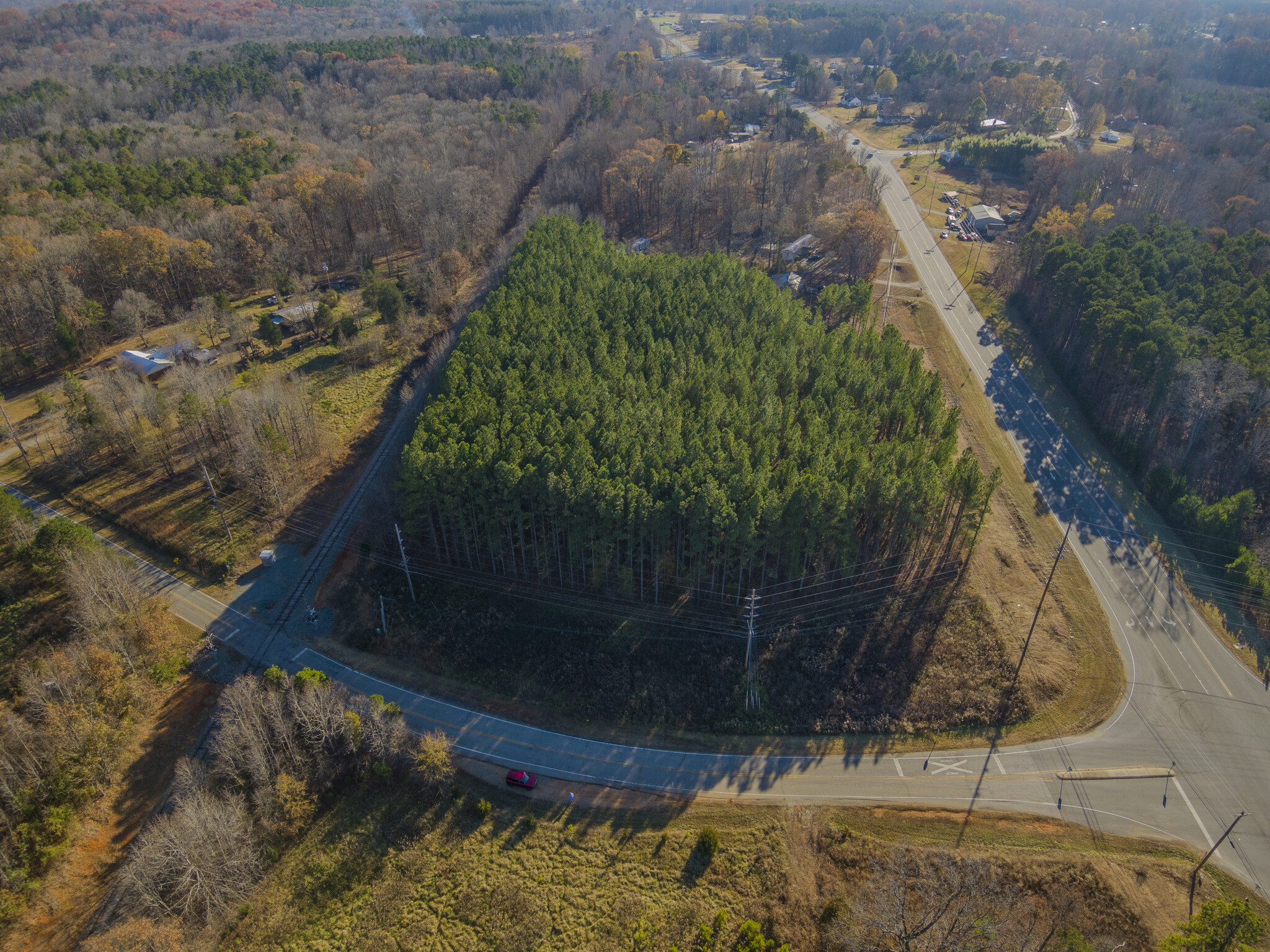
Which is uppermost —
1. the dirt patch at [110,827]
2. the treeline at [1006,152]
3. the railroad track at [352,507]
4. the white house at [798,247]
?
the treeline at [1006,152]

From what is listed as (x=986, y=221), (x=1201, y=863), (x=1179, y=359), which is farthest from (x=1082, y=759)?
(x=986, y=221)

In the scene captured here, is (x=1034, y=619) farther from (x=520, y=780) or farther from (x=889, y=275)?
(x=889, y=275)

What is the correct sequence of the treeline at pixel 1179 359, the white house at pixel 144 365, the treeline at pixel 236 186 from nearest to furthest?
the treeline at pixel 1179 359, the white house at pixel 144 365, the treeline at pixel 236 186

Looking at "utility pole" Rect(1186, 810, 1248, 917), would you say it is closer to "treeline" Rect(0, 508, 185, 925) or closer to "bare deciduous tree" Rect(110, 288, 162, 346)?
"treeline" Rect(0, 508, 185, 925)

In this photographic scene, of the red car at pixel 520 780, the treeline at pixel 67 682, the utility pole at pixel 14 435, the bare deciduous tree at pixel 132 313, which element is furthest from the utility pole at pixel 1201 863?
the bare deciduous tree at pixel 132 313

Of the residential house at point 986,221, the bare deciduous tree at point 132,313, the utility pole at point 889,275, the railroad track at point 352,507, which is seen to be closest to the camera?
the railroad track at point 352,507

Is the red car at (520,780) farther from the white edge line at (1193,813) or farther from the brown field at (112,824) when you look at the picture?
the white edge line at (1193,813)

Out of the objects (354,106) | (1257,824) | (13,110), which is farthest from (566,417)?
(13,110)
